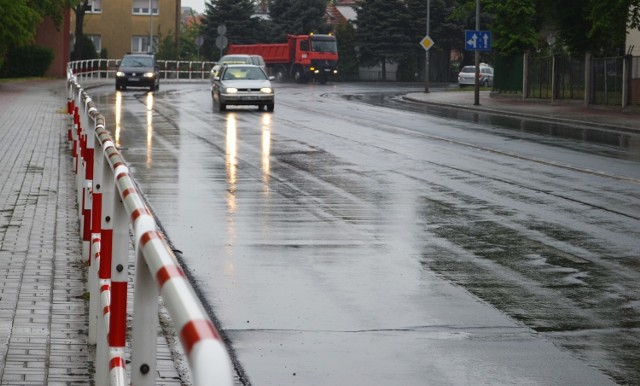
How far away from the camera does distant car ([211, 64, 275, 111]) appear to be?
4012 cm

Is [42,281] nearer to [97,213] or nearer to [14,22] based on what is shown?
[97,213]

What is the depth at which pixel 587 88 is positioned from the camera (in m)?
46.7

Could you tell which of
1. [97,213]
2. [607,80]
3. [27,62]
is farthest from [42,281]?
[27,62]

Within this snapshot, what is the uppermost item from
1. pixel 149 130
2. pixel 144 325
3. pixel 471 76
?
pixel 471 76

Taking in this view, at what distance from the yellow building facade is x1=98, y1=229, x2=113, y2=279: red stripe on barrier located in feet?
340

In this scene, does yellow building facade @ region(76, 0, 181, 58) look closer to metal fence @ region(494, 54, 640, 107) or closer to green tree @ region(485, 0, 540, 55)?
metal fence @ region(494, 54, 640, 107)

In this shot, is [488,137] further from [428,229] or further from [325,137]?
[428,229]

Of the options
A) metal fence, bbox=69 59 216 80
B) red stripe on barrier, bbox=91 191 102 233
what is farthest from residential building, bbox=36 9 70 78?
red stripe on barrier, bbox=91 191 102 233

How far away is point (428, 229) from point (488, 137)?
16.3 metres

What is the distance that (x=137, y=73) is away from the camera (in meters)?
57.1

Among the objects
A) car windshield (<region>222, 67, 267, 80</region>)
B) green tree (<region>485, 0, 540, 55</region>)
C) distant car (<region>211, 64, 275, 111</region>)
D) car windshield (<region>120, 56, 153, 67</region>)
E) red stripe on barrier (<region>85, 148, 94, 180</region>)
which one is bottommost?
red stripe on barrier (<region>85, 148, 94, 180</region>)

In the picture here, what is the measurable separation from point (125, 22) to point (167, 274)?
357 ft

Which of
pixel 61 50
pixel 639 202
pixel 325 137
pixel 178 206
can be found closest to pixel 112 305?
pixel 178 206

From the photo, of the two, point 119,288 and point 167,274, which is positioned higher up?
point 167,274
